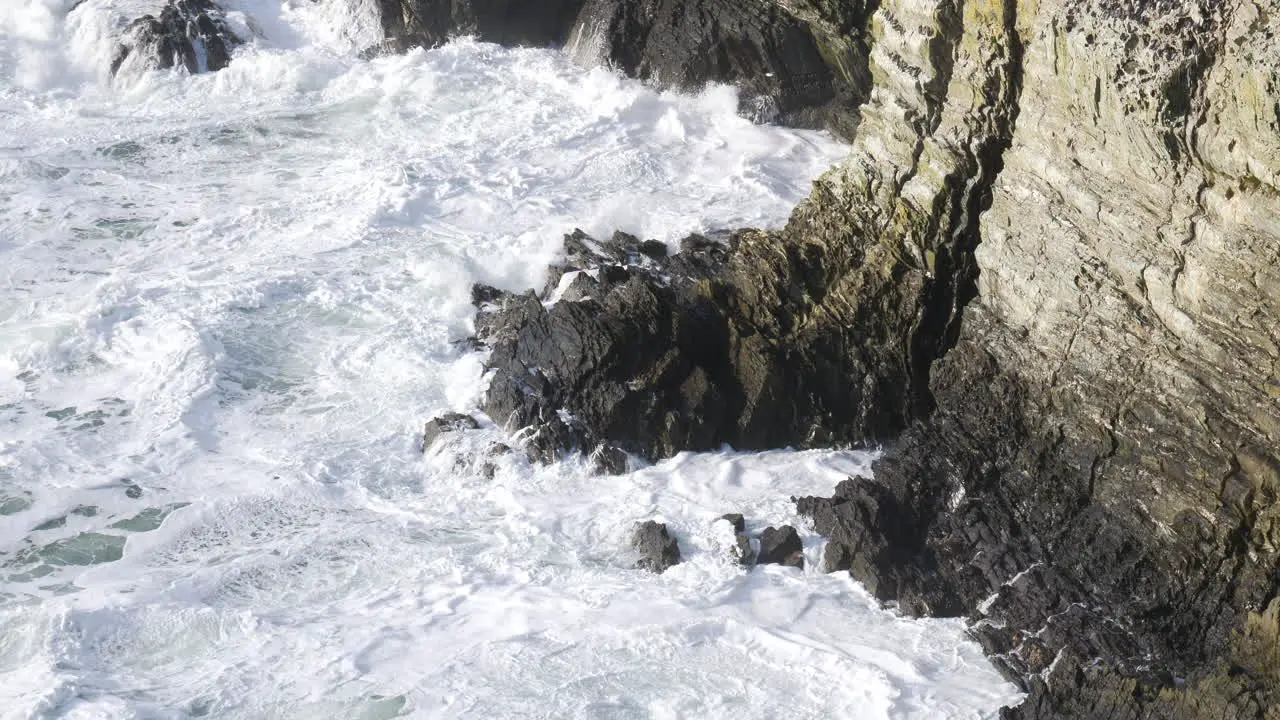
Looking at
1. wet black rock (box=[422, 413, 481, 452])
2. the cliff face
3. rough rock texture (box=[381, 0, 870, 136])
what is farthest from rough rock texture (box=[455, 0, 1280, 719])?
rough rock texture (box=[381, 0, 870, 136])

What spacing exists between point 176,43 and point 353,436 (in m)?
10.4

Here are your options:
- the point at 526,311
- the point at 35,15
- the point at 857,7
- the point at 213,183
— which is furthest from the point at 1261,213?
the point at 35,15

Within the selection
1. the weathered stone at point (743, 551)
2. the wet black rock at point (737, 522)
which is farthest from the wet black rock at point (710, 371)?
the weathered stone at point (743, 551)

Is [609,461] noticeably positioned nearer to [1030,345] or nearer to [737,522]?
[737,522]

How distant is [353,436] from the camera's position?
43.0 feet

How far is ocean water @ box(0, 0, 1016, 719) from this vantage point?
33.6ft

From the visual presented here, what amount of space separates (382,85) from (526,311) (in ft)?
25.4

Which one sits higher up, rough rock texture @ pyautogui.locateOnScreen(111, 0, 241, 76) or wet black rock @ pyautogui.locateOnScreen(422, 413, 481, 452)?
rough rock texture @ pyautogui.locateOnScreen(111, 0, 241, 76)

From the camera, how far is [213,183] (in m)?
18.0

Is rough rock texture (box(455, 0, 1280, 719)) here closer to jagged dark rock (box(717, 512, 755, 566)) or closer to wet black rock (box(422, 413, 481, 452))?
wet black rock (box(422, 413, 481, 452))

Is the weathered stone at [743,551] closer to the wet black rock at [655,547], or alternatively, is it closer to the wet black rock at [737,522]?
the wet black rock at [737,522]

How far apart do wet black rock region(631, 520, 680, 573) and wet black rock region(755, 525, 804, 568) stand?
0.72 metres

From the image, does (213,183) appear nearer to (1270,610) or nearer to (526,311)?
(526,311)

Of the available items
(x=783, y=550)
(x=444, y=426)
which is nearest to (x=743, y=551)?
(x=783, y=550)
